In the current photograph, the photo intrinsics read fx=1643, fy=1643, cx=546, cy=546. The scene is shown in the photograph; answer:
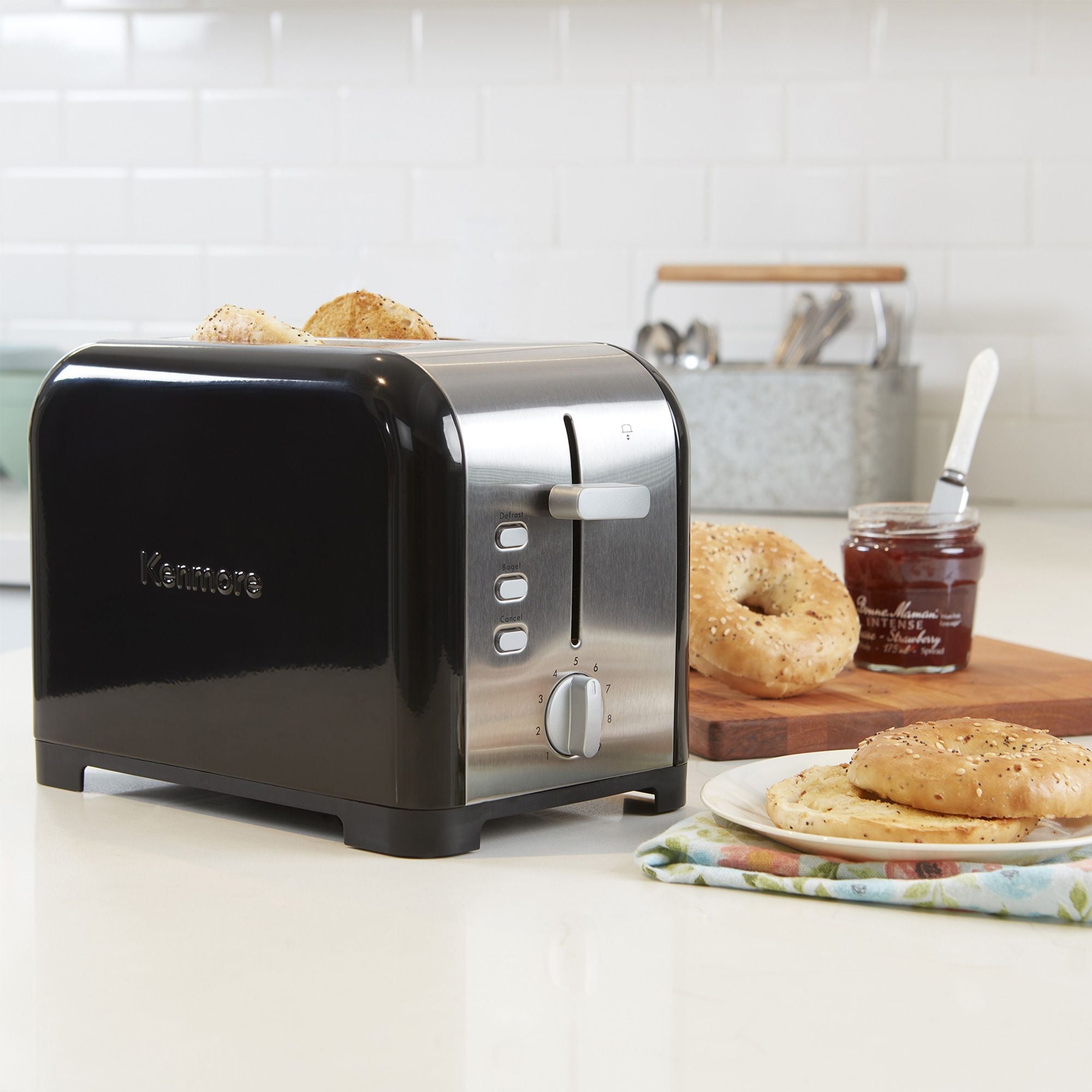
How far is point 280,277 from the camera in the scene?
Result: 8.05ft

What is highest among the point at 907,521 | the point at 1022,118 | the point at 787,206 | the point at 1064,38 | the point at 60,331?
the point at 1064,38

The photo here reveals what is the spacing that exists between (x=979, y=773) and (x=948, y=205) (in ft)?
5.26

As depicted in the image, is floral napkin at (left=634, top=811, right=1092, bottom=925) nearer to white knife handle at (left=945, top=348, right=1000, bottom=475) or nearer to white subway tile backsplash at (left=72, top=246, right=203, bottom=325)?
white knife handle at (left=945, top=348, right=1000, bottom=475)

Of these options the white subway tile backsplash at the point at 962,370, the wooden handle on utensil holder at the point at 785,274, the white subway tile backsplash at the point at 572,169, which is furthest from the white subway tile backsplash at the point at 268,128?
the white subway tile backsplash at the point at 962,370

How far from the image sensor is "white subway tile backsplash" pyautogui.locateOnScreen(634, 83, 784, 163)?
7.29 ft

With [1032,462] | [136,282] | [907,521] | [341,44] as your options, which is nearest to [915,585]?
[907,521]

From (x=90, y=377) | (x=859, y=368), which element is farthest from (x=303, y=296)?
(x=90, y=377)

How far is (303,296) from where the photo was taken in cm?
246

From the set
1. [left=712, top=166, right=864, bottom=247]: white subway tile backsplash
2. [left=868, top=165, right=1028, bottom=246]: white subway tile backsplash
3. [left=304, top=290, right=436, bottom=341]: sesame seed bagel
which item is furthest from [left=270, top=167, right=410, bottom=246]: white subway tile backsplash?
[left=304, top=290, right=436, bottom=341]: sesame seed bagel

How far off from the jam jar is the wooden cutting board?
0.7 inches

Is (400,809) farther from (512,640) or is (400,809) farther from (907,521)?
(907,521)

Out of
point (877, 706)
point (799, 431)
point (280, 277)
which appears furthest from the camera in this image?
point (280, 277)

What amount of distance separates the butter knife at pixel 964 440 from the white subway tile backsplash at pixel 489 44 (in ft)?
4.27

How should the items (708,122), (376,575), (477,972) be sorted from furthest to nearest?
(708,122), (376,575), (477,972)
